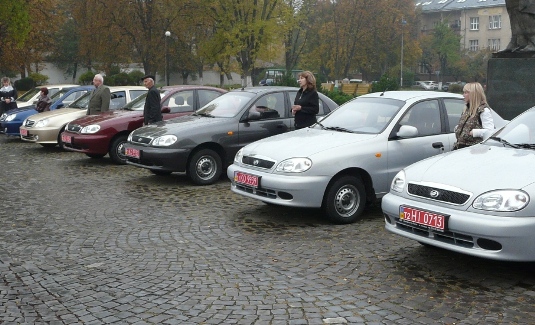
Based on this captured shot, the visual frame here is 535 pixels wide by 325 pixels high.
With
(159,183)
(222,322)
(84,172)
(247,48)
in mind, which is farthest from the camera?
(247,48)

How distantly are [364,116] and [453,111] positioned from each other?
125 cm

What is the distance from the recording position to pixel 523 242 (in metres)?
5.51

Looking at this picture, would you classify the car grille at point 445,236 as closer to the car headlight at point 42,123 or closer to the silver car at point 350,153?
the silver car at point 350,153

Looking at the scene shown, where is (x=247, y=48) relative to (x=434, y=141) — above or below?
above

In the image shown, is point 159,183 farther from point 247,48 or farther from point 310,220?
point 247,48

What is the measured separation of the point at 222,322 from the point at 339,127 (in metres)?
4.58

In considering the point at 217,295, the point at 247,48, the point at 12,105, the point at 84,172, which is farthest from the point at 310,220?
the point at 247,48

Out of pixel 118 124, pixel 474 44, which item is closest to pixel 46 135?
pixel 118 124

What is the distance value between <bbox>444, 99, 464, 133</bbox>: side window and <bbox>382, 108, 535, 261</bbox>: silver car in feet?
7.51

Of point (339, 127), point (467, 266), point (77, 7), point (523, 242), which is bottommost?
point (467, 266)

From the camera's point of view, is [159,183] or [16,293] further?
[159,183]

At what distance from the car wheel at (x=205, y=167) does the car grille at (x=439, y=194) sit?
5.49 metres

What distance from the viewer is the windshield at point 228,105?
11.8 m

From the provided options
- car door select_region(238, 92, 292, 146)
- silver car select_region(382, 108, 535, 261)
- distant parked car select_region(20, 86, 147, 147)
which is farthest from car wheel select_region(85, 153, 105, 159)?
silver car select_region(382, 108, 535, 261)
